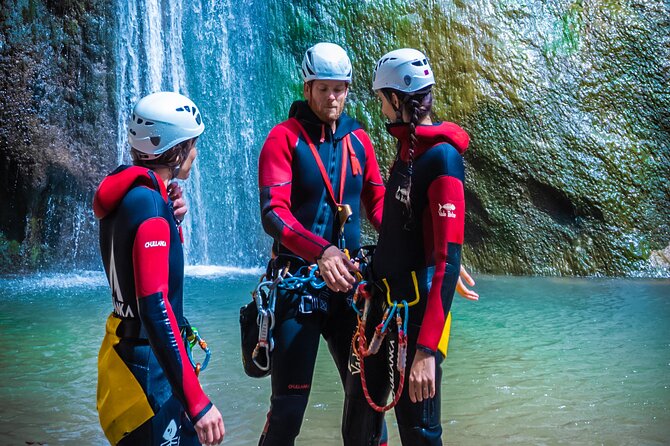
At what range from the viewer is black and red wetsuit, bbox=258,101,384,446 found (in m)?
2.97

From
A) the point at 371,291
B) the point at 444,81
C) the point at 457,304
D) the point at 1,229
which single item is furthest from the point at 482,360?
the point at 1,229

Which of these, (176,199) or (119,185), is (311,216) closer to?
(176,199)

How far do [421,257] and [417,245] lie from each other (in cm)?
4

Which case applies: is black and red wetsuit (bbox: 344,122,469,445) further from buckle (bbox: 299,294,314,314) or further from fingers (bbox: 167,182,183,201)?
fingers (bbox: 167,182,183,201)

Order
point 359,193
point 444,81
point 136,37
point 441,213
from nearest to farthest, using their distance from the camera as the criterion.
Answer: point 441,213 → point 359,193 → point 444,81 → point 136,37

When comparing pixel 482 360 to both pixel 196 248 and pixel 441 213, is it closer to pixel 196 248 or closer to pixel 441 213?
pixel 441 213

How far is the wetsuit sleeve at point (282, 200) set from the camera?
9.70 ft

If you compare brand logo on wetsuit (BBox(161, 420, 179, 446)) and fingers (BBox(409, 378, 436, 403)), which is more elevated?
fingers (BBox(409, 378, 436, 403))

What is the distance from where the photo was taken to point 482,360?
5.62 metres

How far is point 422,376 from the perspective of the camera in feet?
8.32

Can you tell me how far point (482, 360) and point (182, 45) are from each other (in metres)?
8.41

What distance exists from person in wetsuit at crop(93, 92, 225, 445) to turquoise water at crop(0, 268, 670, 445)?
1.73 m

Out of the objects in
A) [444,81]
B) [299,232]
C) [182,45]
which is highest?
[182,45]

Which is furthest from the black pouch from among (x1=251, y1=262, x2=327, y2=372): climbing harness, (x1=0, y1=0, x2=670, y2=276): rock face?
(x1=0, y1=0, x2=670, y2=276): rock face
